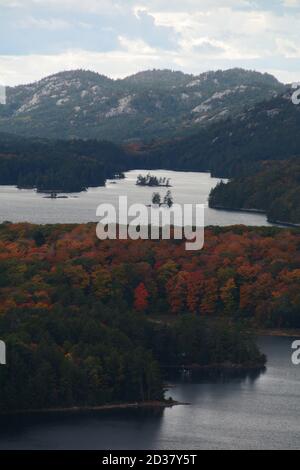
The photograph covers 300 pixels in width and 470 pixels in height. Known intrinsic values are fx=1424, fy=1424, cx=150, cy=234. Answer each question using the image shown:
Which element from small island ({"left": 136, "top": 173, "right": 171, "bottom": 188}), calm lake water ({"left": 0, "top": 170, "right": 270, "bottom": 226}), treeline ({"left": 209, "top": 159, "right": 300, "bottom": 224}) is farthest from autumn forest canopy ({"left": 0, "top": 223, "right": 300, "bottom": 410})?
small island ({"left": 136, "top": 173, "right": 171, "bottom": 188})

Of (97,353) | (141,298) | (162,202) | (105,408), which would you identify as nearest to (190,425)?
(105,408)

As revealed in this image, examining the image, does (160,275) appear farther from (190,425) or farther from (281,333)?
(190,425)

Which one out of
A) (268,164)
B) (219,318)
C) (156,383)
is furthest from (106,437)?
(268,164)

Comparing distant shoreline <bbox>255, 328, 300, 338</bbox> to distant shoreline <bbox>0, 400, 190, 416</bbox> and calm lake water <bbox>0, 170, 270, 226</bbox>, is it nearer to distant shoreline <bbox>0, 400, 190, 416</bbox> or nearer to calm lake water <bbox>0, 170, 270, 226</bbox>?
distant shoreline <bbox>0, 400, 190, 416</bbox>

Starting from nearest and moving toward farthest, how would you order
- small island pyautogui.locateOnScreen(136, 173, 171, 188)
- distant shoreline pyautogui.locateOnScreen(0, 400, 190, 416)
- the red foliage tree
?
distant shoreline pyautogui.locateOnScreen(0, 400, 190, 416) → the red foliage tree → small island pyautogui.locateOnScreen(136, 173, 171, 188)

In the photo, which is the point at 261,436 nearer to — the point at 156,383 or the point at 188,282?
the point at 156,383
